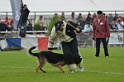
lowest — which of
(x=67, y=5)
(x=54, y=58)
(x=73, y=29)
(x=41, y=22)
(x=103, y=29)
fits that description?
(x=41, y=22)

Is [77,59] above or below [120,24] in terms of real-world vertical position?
above

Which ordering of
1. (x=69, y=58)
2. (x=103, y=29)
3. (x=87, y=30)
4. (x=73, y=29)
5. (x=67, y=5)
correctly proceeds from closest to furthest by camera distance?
(x=69, y=58), (x=73, y=29), (x=103, y=29), (x=87, y=30), (x=67, y=5)

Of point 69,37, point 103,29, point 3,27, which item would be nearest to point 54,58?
point 69,37

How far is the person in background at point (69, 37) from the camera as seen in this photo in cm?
1426

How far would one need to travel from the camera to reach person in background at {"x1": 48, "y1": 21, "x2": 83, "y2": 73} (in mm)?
14258

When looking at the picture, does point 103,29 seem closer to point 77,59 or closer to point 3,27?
point 77,59

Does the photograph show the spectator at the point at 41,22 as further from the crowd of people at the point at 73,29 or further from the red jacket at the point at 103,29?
the red jacket at the point at 103,29

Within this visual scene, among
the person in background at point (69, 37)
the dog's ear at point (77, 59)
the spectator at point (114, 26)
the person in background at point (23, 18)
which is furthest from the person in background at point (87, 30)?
the dog's ear at point (77, 59)

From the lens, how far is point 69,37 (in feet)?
48.4

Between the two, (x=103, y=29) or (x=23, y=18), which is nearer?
(x=103, y=29)

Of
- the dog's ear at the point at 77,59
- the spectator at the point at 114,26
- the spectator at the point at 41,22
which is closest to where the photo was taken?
the dog's ear at the point at 77,59

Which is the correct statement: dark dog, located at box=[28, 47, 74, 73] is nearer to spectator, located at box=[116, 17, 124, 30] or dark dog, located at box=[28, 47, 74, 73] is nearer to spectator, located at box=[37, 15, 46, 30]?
spectator, located at box=[37, 15, 46, 30]

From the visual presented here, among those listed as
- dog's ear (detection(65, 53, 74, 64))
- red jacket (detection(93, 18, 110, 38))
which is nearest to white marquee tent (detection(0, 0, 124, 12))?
red jacket (detection(93, 18, 110, 38))

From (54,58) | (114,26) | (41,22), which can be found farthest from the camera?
(114,26)
